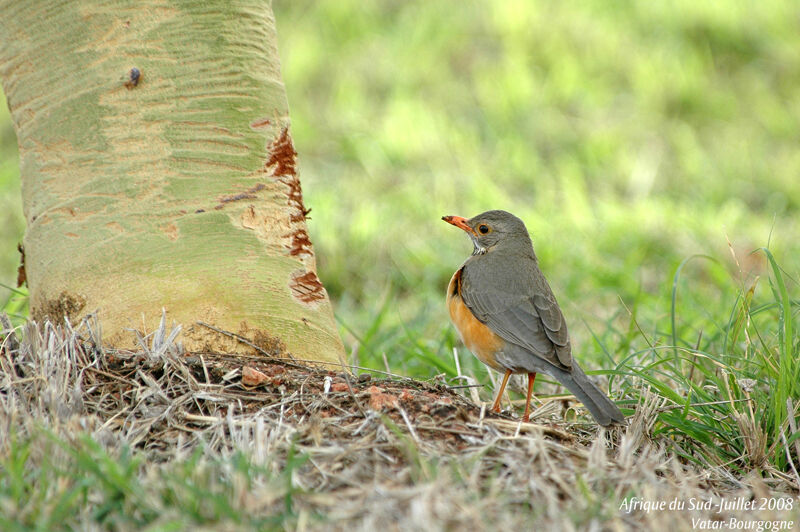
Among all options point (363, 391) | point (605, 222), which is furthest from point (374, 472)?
point (605, 222)

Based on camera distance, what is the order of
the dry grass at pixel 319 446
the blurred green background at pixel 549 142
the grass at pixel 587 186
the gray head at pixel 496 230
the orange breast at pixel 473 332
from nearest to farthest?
the dry grass at pixel 319 446, the grass at pixel 587 186, the orange breast at pixel 473 332, the gray head at pixel 496 230, the blurred green background at pixel 549 142

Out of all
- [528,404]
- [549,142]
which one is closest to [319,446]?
[528,404]

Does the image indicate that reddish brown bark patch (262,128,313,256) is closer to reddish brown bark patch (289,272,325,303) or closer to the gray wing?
reddish brown bark patch (289,272,325,303)

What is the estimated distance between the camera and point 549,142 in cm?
847

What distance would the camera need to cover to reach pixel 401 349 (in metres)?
5.06

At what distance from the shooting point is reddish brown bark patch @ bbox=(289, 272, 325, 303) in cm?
368

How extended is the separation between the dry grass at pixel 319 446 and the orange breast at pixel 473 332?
690 mm

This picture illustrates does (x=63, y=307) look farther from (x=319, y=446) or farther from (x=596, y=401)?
(x=596, y=401)

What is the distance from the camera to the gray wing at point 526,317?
13.2ft

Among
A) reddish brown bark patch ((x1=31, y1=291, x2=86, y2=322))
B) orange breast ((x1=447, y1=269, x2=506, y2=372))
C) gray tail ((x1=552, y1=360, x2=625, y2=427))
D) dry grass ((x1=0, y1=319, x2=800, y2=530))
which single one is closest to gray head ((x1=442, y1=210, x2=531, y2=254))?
orange breast ((x1=447, y1=269, x2=506, y2=372))

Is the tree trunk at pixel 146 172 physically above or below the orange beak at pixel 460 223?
above

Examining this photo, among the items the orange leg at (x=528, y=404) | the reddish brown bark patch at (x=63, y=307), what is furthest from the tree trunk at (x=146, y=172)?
the orange leg at (x=528, y=404)

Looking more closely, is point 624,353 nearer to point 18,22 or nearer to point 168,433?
point 168,433

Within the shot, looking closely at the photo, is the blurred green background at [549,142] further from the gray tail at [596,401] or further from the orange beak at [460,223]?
the gray tail at [596,401]
